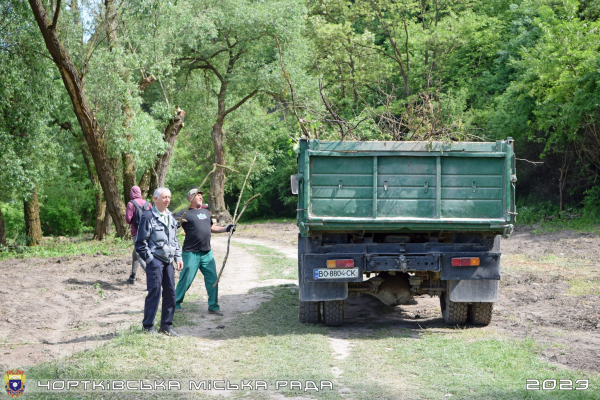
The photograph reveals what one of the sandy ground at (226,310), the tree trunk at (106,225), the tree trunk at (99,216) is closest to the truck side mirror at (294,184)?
the sandy ground at (226,310)

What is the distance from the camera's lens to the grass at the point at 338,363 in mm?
5301

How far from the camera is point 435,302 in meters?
10.3

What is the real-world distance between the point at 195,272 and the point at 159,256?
170 centimetres

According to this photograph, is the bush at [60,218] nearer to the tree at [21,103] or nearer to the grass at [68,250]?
the grass at [68,250]

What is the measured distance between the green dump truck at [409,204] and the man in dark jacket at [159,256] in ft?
5.30

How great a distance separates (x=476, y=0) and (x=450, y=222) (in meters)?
30.5

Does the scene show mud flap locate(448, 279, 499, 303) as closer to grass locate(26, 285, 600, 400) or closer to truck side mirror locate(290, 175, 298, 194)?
grass locate(26, 285, 600, 400)

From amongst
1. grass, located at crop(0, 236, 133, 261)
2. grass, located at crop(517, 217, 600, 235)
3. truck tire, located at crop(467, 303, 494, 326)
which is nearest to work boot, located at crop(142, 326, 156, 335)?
truck tire, located at crop(467, 303, 494, 326)

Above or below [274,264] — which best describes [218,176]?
above

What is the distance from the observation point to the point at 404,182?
7379mm

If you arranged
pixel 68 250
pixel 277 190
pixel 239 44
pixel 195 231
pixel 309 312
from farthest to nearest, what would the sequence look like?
pixel 277 190 < pixel 239 44 < pixel 68 250 < pixel 195 231 < pixel 309 312

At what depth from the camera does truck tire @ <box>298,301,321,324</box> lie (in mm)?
8117

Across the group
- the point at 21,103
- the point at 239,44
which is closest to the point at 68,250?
the point at 21,103

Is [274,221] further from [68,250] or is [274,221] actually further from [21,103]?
[21,103]
